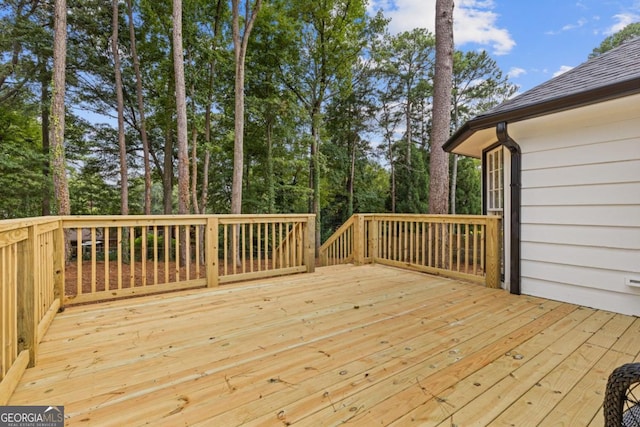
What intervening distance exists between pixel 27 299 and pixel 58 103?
6972 millimetres

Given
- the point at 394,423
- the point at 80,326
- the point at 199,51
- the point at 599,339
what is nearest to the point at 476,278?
the point at 599,339

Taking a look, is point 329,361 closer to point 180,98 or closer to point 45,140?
point 180,98

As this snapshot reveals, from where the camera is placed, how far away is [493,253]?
373 cm

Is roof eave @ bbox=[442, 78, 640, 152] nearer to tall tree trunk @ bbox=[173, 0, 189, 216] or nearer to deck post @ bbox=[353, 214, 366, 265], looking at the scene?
deck post @ bbox=[353, 214, 366, 265]

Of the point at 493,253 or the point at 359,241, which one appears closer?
the point at 493,253

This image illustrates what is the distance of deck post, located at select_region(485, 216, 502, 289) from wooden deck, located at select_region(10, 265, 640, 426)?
53 cm

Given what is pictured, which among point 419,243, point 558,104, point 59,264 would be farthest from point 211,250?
point 558,104

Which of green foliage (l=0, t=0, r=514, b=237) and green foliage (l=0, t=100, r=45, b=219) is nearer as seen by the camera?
green foliage (l=0, t=100, r=45, b=219)

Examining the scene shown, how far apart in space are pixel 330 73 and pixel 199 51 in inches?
193

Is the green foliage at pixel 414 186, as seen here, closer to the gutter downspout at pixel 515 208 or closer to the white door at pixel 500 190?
the white door at pixel 500 190

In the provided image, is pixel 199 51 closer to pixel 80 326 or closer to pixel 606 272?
pixel 80 326

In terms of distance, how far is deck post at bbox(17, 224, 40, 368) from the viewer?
173 centimetres

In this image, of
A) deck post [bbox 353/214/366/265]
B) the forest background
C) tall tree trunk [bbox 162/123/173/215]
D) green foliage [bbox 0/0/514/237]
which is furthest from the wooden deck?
tall tree trunk [bbox 162/123/173/215]

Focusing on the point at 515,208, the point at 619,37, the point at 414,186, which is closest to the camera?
the point at 515,208
